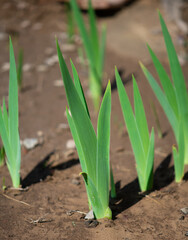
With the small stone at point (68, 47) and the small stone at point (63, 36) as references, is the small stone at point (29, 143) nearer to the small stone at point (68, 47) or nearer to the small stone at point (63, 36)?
the small stone at point (68, 47)

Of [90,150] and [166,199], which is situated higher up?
[90,150]

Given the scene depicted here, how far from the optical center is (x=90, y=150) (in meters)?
1.06

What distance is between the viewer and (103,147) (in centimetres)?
107

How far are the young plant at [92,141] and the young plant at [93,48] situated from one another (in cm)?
92

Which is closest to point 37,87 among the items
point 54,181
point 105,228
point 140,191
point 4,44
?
point 4,44

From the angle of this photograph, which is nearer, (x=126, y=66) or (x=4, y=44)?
(x=126, y=66)

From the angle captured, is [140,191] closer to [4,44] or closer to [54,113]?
[54,113]

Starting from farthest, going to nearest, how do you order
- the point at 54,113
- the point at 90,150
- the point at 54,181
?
the point at 54,113
the point at 54,181
the point at 90,150

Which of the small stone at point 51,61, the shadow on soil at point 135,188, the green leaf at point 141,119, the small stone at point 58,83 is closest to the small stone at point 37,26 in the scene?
the small stone at point 51,61

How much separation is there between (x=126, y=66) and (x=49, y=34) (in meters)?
1.21

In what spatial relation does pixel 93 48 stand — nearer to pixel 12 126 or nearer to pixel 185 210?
pixel 12 126

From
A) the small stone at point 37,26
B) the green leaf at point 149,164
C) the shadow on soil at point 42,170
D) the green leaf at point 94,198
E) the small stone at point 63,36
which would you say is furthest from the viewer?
the small stone at point 37,26

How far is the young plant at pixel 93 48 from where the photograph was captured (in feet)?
6.23

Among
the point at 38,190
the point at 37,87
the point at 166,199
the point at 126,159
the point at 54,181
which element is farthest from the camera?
the point at 37,87
